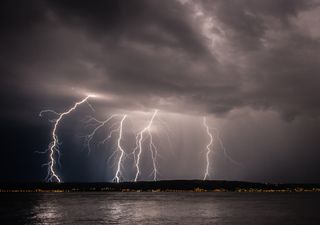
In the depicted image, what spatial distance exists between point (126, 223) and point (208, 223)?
1077 centimetres

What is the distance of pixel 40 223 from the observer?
56.3 m

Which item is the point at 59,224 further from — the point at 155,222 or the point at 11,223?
Result: the point at 155,222

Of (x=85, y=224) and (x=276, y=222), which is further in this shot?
(x=276, y=222)

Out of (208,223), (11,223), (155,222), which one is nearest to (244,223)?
(208,223)

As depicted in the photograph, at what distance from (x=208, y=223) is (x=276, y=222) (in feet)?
30.4

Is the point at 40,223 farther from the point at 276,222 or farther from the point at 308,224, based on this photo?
the point at 308,224

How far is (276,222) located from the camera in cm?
5712

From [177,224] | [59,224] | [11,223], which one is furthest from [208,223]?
[11,223]

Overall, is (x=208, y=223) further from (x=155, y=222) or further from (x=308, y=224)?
(x=308, y=224)

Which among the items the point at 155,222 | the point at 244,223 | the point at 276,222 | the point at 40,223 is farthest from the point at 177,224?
the point at 40,223

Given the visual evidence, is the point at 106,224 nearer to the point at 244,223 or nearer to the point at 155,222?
the point at 155,222

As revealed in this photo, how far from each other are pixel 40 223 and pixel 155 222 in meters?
15.2

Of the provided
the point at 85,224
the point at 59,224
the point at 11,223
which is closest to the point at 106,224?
the point at 85,224

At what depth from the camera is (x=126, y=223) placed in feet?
180
